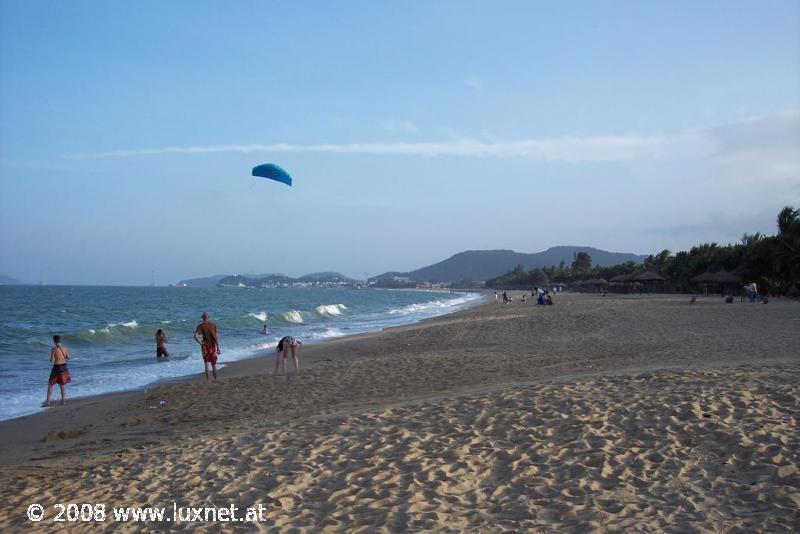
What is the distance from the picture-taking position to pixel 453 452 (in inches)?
205

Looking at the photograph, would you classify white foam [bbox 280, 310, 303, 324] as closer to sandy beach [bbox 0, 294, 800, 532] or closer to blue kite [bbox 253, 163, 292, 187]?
blue kite [bbox 253, 163, 292, 187]

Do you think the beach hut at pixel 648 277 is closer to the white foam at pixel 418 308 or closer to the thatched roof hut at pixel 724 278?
the thatched roof hut at pixel 724 278

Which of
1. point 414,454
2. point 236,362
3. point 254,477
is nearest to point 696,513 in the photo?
point 414,454

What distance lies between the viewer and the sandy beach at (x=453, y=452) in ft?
13.3

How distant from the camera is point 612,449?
16.5ft

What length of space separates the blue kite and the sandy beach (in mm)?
5435

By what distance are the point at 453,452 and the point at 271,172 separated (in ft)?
33.0

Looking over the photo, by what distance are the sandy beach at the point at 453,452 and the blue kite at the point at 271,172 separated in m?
→ 5.44

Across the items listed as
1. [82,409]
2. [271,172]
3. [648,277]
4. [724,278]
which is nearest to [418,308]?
[648,277]

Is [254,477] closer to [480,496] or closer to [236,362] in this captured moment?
[480,496]

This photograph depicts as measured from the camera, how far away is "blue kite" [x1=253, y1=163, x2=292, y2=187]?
13.7 m

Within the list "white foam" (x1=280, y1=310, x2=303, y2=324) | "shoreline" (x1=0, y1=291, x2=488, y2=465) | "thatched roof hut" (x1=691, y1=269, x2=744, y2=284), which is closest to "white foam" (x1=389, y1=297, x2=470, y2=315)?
"white foam" (x1=280, y1=310, x2=303, y2=324)

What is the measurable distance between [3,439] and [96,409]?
194cm

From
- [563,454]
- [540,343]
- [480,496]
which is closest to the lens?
[480,496]
